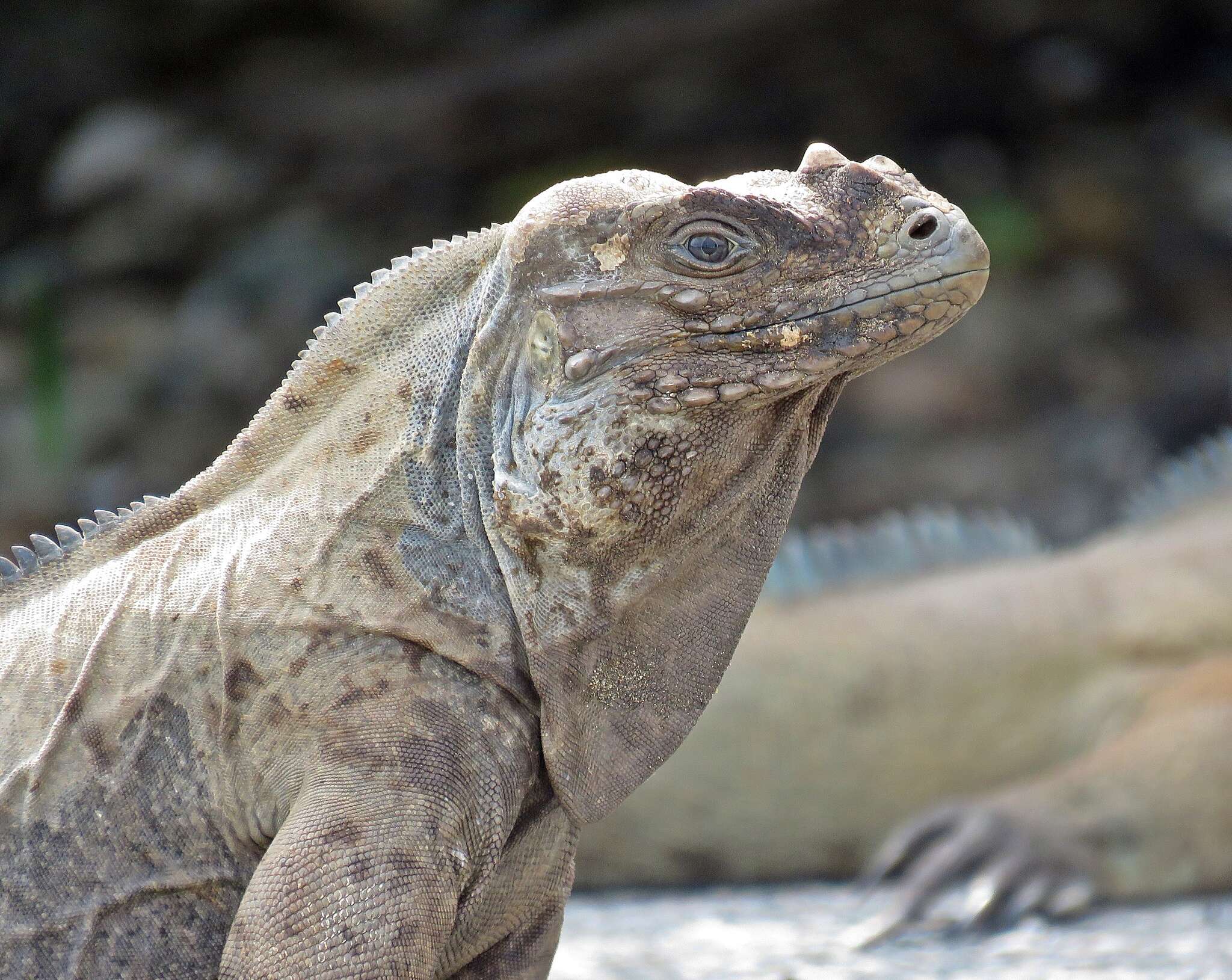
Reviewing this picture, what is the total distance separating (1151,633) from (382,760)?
5.14 meters

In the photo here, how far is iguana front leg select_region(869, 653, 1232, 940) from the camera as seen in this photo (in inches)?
214

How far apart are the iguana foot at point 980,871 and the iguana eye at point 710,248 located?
9.89ft

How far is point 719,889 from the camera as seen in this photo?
20.9 feet

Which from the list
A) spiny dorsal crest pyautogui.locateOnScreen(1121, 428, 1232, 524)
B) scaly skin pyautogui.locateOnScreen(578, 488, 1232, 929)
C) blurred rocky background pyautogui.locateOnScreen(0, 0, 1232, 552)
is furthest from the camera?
blurred rocky background pyautogui.locateOnScreen(0, 0, 1232, 552)

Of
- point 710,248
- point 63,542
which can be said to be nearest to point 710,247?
point 710,248

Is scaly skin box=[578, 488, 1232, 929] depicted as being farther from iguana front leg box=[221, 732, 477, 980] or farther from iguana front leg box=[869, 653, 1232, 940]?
iguana front leg box=[221, 732, 477, 980]

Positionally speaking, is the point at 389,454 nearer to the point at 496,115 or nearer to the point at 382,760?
the point at 382,760

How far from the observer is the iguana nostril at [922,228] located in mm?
2727

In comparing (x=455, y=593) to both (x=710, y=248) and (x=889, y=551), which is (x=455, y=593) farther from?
(x=889, y=551)

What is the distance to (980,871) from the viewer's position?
553 cm

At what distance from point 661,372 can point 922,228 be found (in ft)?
1.69

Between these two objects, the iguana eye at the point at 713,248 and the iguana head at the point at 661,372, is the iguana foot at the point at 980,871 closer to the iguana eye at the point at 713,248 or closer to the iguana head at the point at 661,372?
the iguana head at the point at 661,372

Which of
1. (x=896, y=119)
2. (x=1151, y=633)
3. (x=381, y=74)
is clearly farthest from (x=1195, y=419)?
(x=381, y=74)

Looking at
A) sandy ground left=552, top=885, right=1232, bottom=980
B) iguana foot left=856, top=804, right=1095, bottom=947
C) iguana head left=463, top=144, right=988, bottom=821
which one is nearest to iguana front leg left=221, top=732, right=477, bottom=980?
iguana head left=463, top=144, right=988, bottom=821
